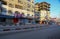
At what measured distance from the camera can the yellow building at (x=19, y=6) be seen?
49766 millimetres

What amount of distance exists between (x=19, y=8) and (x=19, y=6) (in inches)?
24.9

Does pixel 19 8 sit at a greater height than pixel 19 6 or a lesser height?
lesser

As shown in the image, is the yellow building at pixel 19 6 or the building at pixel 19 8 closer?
the building at pixel 19 8

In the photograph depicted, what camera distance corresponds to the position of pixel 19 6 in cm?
5712

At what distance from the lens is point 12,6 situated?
5256 cm

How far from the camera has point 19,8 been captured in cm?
5712

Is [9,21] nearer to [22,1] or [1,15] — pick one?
[1,15]

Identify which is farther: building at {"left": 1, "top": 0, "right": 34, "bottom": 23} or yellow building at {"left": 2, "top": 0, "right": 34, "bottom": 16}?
yellow building at {"left": 2, "top": 0, "right": 34, "bottom": 16}

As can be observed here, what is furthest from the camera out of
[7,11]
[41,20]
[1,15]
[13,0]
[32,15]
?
[41,20]

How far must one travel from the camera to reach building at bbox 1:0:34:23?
49.2m

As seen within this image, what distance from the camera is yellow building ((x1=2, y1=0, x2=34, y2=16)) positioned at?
1959 inches

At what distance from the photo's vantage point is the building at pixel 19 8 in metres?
49.2

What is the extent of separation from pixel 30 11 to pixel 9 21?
1515 cm

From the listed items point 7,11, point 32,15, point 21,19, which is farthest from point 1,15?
point 32,15
